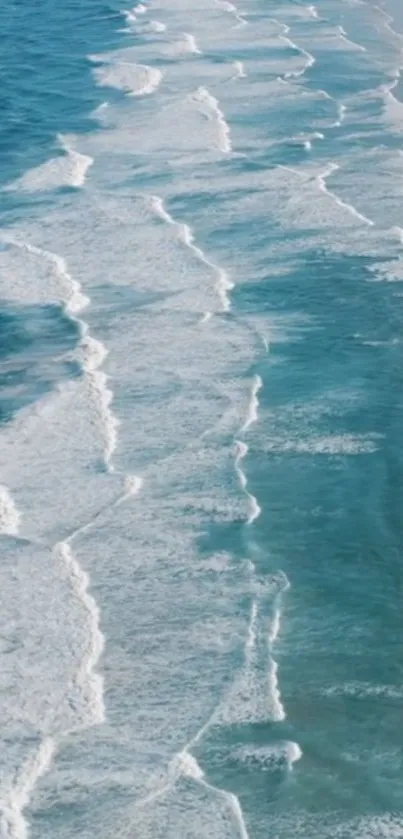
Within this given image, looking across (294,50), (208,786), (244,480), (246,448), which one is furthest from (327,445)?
(294,50)

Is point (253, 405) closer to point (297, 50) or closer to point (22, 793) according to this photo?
point (22, 793)

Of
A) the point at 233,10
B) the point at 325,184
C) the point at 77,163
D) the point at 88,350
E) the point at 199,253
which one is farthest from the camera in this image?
the point at 233,10

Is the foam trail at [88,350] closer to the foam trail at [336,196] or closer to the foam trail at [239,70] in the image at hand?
the foam trail at [336,196]

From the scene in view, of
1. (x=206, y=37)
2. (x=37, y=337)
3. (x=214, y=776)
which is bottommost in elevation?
→ (x=214, y=776)

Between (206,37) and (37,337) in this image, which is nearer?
(37,337)

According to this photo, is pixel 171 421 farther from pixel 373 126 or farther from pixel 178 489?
pixel 373 126

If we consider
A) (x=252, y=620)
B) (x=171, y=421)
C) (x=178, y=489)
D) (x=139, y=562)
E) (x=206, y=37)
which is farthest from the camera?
(x=206, y=37)

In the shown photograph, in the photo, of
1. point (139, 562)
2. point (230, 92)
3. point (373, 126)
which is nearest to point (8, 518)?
point (139, 562)
